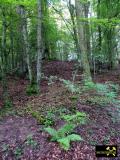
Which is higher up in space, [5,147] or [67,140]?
[67,140]

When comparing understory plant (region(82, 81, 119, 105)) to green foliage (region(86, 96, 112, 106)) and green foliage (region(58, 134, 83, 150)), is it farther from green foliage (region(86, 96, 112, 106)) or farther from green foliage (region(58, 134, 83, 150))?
green foliage (region(58, 134, 83, 150))

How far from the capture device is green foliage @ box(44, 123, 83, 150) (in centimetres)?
573

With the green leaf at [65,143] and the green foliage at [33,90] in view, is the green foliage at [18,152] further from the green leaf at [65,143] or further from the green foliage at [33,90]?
the green foliage at [33,90]

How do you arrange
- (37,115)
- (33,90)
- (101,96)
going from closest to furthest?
(37,115) < (101,96) < (33,90)

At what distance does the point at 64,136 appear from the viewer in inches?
245

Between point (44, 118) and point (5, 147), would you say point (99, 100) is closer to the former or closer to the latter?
point (44, 118)

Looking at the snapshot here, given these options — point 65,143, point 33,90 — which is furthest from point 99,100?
point 65,143

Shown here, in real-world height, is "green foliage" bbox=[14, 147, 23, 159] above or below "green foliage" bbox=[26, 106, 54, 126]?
below

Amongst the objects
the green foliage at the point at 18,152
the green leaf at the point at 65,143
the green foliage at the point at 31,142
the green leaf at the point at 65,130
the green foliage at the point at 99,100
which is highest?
the green foliage at the point at 99,100

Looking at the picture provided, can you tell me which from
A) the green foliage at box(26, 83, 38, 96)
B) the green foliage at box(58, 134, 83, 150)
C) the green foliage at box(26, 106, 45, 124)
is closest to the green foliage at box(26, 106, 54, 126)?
the green foliage at box(26, 106, 45, 124)

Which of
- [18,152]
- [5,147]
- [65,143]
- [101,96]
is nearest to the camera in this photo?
[65,143]

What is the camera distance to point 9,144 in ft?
20.5

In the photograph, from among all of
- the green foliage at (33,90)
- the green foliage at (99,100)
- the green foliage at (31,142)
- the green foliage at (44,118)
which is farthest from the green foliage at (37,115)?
the green foliage at (33,90)

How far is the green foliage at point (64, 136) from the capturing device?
5.73 meters
